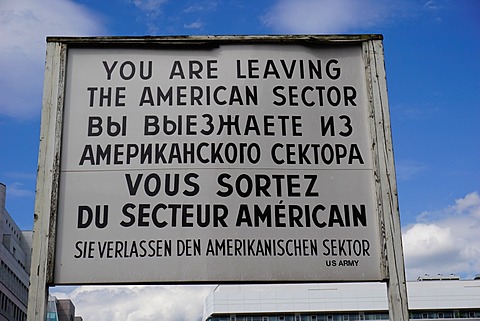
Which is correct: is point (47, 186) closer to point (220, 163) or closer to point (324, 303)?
point (220, 163)

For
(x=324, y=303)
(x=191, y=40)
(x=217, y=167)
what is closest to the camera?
(x=217, y=167)

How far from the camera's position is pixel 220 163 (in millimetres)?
5340

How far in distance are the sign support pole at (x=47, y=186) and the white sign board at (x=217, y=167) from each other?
0.07 metres

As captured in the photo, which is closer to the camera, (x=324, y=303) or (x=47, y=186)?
(x=47, y=186)

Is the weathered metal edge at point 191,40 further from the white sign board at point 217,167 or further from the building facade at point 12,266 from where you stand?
the building facade at point 12,266

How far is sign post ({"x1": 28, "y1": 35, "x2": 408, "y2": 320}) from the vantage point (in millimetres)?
5102

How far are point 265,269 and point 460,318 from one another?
296 ft

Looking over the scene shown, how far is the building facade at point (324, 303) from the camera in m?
85.5

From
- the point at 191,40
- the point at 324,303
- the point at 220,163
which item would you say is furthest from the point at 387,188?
the point at 324,303

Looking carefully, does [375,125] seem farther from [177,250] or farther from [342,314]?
[342,314]

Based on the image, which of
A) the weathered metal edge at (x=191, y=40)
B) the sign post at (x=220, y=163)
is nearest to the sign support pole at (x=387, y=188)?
the sign post at (x=220, y=163)

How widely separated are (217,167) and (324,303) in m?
83.1

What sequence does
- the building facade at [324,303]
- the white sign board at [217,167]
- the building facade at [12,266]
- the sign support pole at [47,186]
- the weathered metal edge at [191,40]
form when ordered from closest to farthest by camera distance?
the sign support pole at [47,186] < the white sign board at [217,167] < the weathered metal edge at [191,40] < the building facade at [12,266] < the building facade at [324,303]

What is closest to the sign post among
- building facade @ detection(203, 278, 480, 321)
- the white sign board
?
the white sign board
